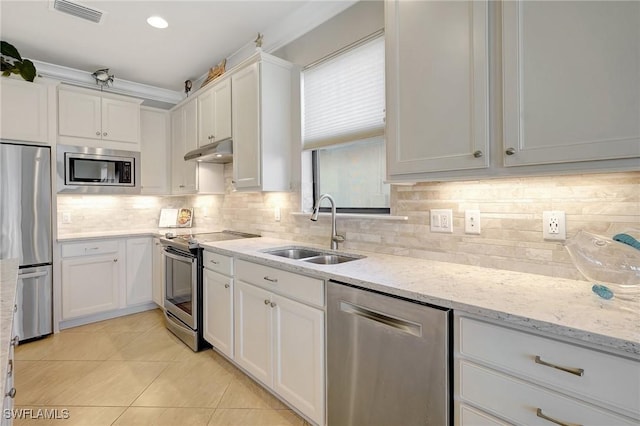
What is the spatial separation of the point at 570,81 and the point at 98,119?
4.07 meters

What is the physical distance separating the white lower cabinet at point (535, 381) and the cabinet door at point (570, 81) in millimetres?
631

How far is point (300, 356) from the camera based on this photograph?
5.81ft

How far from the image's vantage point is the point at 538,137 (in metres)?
1.18

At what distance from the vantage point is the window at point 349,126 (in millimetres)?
2164

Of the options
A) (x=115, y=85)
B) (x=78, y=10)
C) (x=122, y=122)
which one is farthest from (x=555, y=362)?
(x=115, y=85)

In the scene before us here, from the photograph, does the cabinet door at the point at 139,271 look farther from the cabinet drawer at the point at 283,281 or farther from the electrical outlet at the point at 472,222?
the electrical outlet at the point at 472,222

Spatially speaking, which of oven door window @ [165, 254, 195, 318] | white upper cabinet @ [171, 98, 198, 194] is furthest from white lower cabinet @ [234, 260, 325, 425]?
white upper cabinet @ [171, 98, 198, 194]

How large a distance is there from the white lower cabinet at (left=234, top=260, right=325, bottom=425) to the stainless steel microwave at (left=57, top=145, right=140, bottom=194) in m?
2.32

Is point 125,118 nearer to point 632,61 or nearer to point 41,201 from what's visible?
point 41,201

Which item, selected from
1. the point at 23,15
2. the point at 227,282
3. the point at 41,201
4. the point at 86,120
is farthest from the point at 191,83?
the point at 227,282

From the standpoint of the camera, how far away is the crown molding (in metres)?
3.44

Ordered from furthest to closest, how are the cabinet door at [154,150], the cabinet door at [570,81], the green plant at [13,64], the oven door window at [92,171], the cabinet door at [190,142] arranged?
the cabinet door at [154,150], the cabinet door at [190,142], the oven door window at [92,171], the green plant at [13,64], the cabinet door at [570,81]

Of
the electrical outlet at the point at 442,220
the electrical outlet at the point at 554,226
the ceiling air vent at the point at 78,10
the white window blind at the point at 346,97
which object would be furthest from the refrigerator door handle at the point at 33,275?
the electrical outlet at the point at 554,226

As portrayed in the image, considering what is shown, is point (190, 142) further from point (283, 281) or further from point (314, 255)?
point (283, 281)
